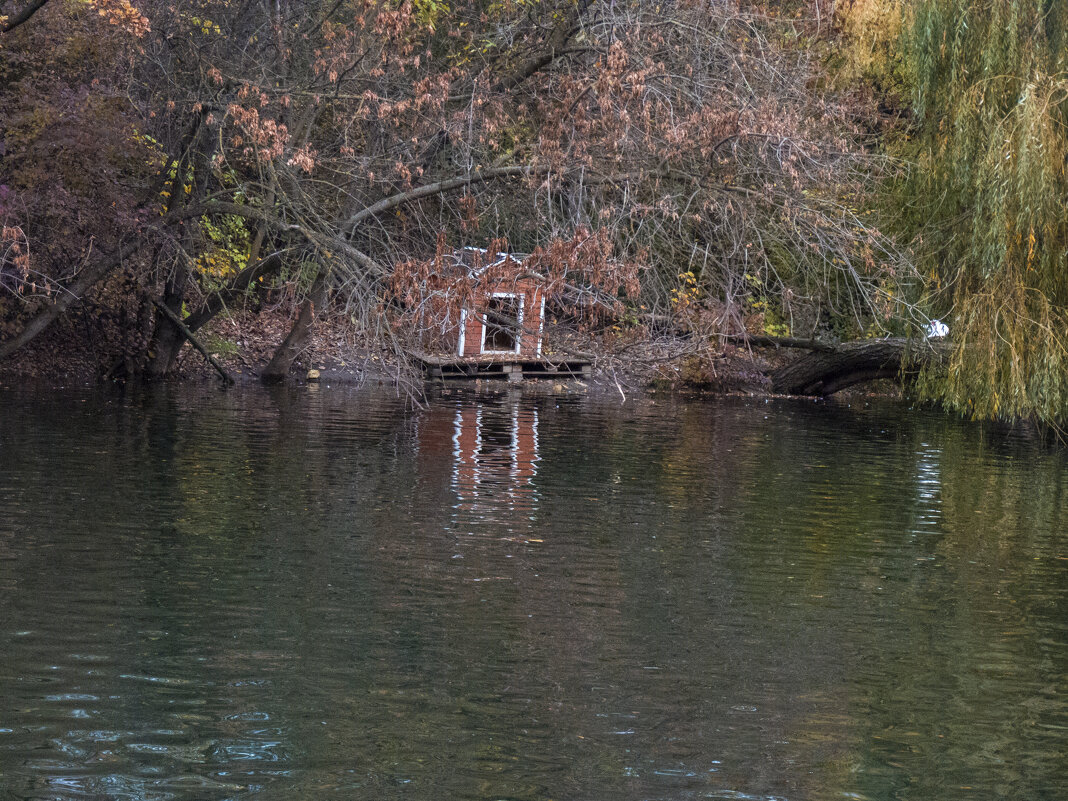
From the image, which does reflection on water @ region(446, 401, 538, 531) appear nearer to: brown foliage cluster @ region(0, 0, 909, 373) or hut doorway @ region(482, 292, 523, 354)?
hut doorway @ region(482, 292, 523, 354)

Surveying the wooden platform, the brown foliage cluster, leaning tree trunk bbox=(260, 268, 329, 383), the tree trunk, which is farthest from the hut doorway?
the wooden platform

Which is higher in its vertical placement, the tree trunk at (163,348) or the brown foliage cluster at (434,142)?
the brown foliage cluster at (434,142)

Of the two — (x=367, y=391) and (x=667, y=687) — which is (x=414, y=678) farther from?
(x=367, y=391)

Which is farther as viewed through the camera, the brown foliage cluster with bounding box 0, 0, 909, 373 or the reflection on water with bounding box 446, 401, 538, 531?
the brown foliage cluster with bounding box 0, 0, 909, 373

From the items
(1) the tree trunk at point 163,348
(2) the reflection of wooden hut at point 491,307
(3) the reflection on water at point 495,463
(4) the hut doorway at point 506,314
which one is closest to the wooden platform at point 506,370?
(2) the reflection of wooden hut at point 491,307

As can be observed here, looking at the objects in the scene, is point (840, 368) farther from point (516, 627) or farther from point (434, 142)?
point (516, 627)

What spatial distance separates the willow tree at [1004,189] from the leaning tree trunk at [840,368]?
3227mm

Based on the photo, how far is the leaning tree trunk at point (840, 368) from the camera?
93.5ft

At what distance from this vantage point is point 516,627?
31.5 feet

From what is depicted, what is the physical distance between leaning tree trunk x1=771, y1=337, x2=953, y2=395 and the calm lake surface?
9855mm

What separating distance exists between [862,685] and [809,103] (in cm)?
1507

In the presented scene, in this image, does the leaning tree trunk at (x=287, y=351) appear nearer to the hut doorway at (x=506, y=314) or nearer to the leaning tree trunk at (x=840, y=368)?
the hut doorway at (x=506, y=314)

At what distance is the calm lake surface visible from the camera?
22.7 feet

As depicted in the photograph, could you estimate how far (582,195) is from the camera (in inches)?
802
